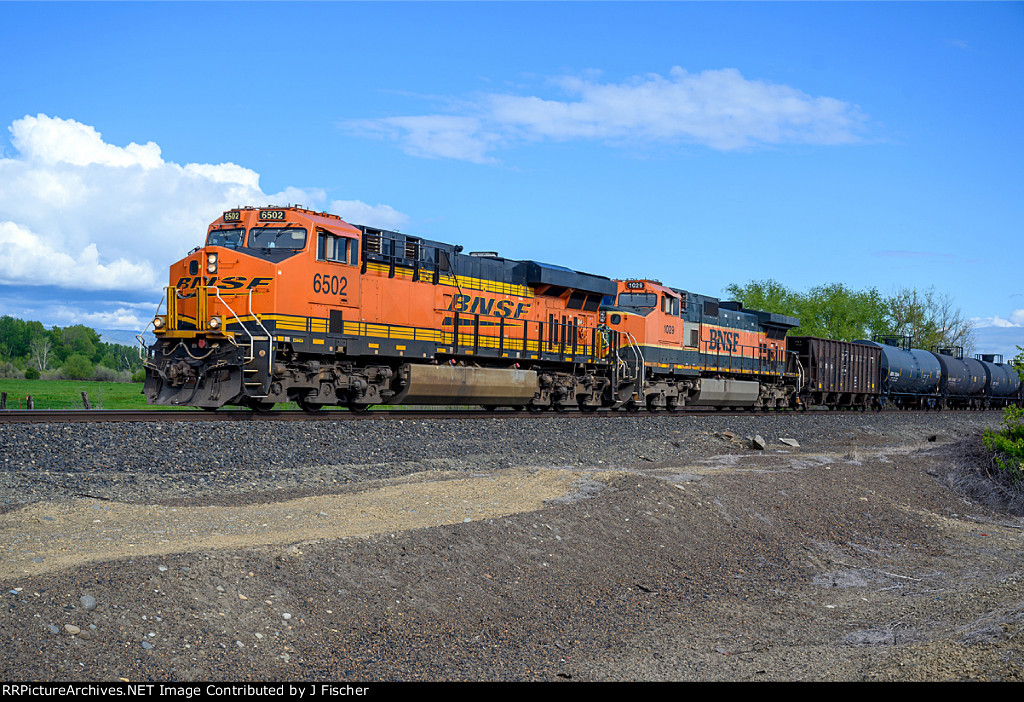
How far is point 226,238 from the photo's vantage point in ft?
52.4

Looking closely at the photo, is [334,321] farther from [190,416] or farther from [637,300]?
[637,300]

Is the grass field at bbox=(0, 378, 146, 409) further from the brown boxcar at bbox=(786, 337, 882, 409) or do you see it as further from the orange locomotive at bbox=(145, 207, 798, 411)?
the brown boxcar at bbox=(786, 337, 882, 409)

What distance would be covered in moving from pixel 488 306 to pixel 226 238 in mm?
6316

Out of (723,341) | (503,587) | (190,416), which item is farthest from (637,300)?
(503,587)

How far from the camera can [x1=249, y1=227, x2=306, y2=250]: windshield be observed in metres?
15.6

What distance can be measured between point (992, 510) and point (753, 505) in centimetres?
615

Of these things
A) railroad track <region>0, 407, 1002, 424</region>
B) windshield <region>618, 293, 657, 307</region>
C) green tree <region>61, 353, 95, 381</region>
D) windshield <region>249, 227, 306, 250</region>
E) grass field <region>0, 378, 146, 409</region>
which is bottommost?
grass field <region>0, 378, 146, 409</region>

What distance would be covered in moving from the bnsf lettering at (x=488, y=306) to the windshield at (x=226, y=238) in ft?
16.0

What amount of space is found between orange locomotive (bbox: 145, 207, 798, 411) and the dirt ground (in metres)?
4.75

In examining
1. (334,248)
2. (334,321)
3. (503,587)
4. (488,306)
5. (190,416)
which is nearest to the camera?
(503,587)

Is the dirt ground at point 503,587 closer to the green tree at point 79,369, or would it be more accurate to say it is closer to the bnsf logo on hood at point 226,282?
the bnsf logo on hood at point 226,282

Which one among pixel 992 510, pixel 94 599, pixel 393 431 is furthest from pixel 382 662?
pixel 992 510

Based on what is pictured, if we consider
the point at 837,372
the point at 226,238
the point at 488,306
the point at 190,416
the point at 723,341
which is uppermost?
the point at 226,238

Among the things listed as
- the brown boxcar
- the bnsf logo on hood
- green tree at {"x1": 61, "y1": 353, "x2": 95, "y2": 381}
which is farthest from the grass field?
the brown boxcar
